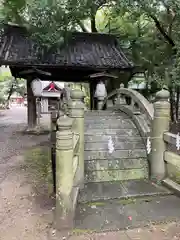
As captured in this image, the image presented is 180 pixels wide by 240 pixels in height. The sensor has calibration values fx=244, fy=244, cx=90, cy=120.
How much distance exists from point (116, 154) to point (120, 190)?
38.3 inches

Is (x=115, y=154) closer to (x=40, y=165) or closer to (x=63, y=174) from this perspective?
(x=40, y=165)

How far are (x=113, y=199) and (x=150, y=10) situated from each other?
7.25 m

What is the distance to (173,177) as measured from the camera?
193 inches

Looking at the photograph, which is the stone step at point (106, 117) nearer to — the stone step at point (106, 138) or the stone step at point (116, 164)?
the stone step at point (106, 138)

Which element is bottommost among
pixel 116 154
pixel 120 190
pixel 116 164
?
pixel 120 190

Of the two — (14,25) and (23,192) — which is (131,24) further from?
(23,192)

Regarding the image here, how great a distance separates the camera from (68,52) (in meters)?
10.6

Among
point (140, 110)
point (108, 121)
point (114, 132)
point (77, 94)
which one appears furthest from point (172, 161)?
point (108, 121)

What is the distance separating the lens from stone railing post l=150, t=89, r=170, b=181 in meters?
4.54

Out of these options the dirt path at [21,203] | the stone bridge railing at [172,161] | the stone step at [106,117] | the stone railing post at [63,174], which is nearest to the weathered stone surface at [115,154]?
the stone bridge railing at [172,161]

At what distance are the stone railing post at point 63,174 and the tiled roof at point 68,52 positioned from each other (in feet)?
22.4

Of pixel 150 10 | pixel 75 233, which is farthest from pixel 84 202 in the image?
pixel 150 10

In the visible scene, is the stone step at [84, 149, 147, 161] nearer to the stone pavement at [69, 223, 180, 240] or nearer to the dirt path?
the dirt path

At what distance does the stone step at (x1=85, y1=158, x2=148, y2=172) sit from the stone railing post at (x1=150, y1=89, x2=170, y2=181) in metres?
0.32
